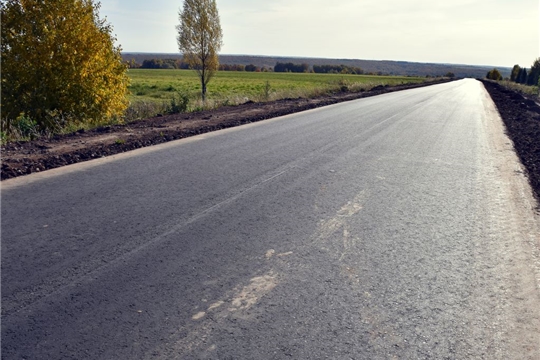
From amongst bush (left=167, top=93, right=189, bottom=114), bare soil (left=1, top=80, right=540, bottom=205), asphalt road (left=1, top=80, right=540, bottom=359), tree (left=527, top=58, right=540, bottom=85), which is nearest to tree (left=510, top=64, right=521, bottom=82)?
tree (left=527, top=58, right=540, bottom=85)

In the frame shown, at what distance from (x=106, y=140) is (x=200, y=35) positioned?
19.4 metres

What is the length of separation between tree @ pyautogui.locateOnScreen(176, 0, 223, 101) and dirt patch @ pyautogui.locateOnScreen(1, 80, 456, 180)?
1328cm

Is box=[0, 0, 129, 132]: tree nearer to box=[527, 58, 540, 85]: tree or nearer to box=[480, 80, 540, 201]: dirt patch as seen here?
box=[480, 80, 540, 201]: dirt patch

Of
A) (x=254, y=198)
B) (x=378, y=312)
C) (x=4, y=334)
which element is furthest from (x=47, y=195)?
(x=378, y=312)

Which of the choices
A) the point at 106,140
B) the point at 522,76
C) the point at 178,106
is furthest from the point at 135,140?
the point at 522,76

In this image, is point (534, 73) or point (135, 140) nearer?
point (135, 140)

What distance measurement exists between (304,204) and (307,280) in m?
2.31

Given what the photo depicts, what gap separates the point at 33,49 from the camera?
13.1 metres

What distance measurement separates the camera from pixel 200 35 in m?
28.1

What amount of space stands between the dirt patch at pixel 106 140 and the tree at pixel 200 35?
13277mm

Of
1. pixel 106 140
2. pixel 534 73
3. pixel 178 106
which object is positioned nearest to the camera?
pixel 106 140

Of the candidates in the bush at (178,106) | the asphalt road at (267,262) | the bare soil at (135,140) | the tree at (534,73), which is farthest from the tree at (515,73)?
the asphalt road at (267,262)

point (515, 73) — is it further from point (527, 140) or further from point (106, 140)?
point (106, 140)

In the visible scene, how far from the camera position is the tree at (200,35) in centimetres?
2775
